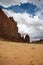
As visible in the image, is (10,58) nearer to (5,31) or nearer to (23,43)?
(23,43)

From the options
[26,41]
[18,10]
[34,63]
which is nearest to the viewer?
[34,63]

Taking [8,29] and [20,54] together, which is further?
[8,29]

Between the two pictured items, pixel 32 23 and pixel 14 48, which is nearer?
pixel 14 48

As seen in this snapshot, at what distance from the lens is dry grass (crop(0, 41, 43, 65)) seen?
469cm

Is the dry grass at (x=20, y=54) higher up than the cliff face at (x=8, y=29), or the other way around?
the cliff face at (x=8, y=29)

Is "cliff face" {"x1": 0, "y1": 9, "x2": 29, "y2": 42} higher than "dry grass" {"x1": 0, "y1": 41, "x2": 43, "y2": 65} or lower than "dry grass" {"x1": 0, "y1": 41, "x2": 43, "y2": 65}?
higher

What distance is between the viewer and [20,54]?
491 cm

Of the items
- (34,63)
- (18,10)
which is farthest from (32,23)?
(34,63)

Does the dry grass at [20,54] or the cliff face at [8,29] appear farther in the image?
the cliff face at [8,29]

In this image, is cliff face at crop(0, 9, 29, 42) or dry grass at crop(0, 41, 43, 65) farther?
cliff face at crop(0, 9, 29, 42)

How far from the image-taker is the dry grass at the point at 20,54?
4.69 metres

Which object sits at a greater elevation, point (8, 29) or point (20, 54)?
point (8, 29)

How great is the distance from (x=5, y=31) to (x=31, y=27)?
2.89 feet

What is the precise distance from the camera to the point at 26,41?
5754 millimetres
